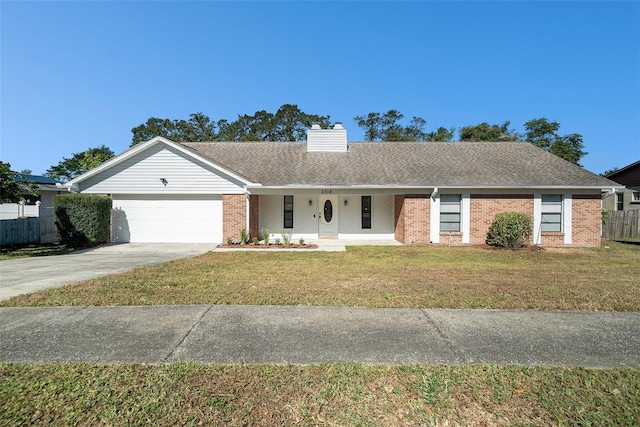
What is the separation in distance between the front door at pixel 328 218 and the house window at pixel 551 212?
902cm

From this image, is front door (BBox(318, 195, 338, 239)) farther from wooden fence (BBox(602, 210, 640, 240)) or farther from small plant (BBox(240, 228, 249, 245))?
wooden fence (BBox(602, 210, 640, 240))

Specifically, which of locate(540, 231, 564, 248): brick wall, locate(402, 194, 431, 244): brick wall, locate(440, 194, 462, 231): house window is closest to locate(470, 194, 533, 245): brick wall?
locate(440, 194, 462, 231): house window

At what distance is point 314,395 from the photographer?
294cm

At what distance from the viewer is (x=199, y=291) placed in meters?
6.27

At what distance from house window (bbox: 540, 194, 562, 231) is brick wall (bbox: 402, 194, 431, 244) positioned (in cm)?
495

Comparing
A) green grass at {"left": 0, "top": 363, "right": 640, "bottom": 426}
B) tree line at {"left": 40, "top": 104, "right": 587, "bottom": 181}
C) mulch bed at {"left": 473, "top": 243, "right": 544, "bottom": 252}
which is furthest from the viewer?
tree line at {"left": 40, "top": 104, "right": 587, "bottom": 181}

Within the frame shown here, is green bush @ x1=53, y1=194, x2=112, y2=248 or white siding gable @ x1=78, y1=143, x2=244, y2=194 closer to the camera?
green bush @ x1=53, y1=194, x2=112, y2=248

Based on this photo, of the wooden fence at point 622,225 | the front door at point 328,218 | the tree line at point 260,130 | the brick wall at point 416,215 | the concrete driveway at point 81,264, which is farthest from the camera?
the tree line at point 260,130

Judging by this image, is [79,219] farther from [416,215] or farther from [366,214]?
[416,215]

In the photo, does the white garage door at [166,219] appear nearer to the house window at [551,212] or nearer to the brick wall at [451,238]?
the brick wall at [451,238]

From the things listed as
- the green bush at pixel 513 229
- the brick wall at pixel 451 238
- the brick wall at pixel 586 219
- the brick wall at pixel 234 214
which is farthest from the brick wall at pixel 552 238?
the brick wall at pixel 234 214

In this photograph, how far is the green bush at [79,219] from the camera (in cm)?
1301

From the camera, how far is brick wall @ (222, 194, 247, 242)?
552 inches

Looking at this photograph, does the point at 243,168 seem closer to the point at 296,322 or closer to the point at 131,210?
the point at 131,210
